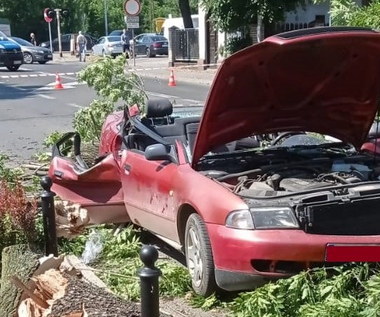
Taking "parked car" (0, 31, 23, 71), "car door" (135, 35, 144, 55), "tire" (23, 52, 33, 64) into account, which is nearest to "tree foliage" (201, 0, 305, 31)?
"parked car" (0, 31, 23, 71)

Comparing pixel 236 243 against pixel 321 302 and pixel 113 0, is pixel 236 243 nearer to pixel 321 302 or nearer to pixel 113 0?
pixel 321 302

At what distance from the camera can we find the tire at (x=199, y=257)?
530cm

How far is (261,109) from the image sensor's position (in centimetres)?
617

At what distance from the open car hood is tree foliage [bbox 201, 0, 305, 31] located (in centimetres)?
2174

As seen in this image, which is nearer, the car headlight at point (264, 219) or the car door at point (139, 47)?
the car headlight at point (264, 219)

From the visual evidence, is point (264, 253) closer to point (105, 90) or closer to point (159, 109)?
point (159, 109)

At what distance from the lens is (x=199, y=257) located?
546 centimetres

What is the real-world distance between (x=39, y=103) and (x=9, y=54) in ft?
55.9

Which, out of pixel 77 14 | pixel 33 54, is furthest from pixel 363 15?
pixel 77 14

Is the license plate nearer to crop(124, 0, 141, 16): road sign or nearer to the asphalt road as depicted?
the asphalt road

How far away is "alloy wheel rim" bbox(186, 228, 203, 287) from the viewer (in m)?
5.45

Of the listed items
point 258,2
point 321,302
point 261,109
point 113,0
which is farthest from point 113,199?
point 113,0

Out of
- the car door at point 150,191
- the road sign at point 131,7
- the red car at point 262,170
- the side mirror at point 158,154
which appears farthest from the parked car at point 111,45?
the side mirror at point 158,154

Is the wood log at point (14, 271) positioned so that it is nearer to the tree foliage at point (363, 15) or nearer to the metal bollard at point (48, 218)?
the metal bollard at point (48, 218)
